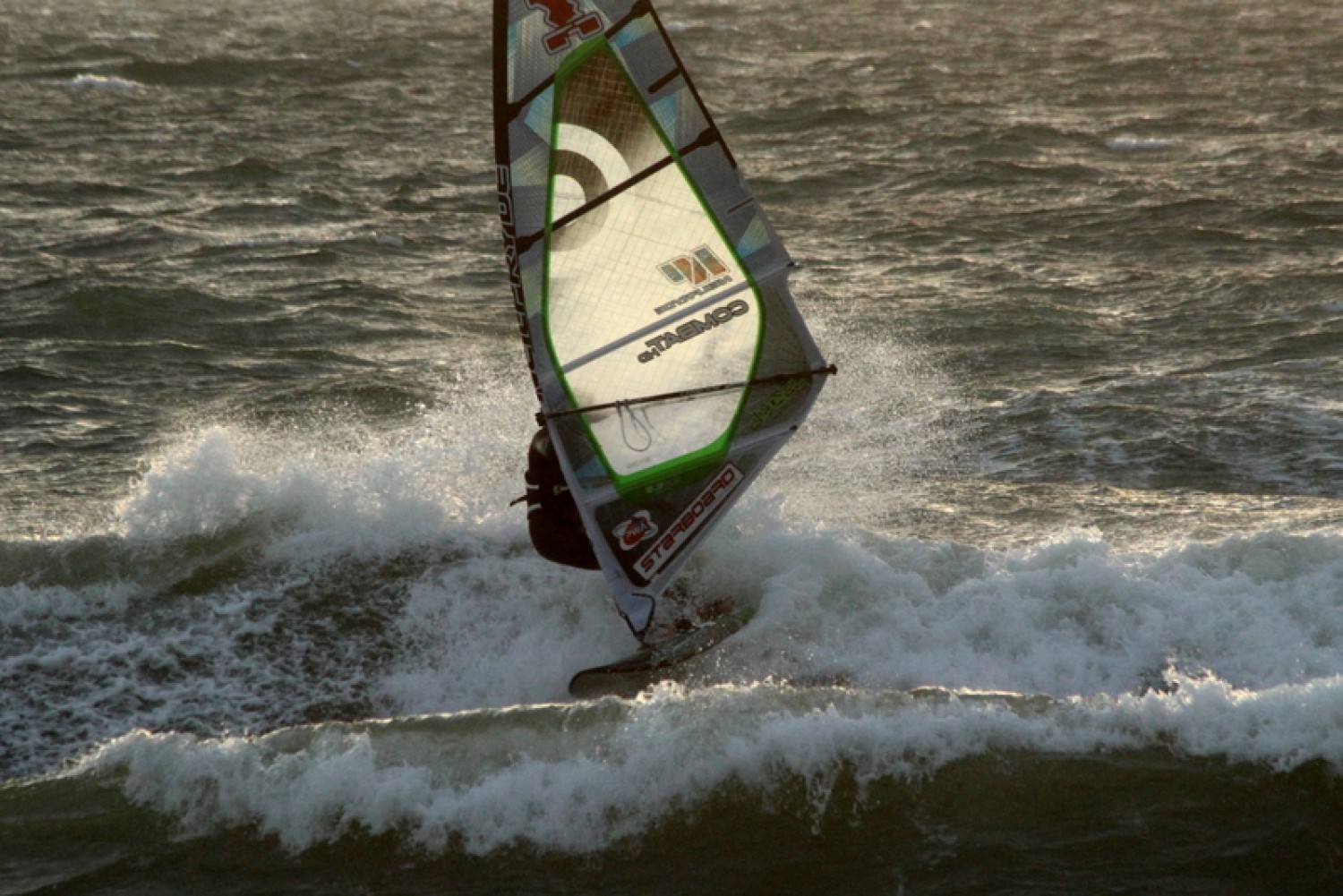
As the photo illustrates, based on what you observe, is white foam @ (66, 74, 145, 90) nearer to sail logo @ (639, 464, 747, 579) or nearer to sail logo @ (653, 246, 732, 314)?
sail logo @ (653, 246, 732, 314)

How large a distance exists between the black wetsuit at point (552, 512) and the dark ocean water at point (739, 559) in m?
0.57

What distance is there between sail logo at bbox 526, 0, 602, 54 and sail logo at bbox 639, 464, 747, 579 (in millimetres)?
2220

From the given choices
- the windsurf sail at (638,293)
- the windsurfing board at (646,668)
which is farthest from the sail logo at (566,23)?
the windsurfing board at (646,668)

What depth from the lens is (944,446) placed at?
33.9 ft

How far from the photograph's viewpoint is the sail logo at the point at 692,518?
7.65 metres

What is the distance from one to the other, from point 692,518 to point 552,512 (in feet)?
2.33

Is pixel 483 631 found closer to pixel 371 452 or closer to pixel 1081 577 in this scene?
pixel 371 452

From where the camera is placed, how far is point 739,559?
27.9 ft

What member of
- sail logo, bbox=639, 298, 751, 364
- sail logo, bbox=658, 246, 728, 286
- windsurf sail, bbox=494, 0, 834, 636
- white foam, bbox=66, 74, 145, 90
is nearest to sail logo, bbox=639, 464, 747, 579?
windsurf sail, bbox=494, 0, 834, 636

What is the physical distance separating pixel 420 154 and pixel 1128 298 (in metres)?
9.38

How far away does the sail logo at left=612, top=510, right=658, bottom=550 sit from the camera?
7629 mm

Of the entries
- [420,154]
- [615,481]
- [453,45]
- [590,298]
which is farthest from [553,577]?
[453,45]

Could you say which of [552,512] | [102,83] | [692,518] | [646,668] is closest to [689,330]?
[692,518]

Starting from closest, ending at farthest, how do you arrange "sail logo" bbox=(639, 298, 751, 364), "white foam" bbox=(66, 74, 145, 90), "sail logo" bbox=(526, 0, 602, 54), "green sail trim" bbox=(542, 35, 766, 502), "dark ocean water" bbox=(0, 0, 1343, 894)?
"dark ocean water" bbox=(0, 0, 1343, 894)
"sail logo" bbox=(526, 0, 602, 54)
"green sail trim" bbox=(542, 35, 766, 502)
"sail logo" bbox=(639, 298, 751, 364)
"white foam" bbox=(66, 74, 145, 90)
